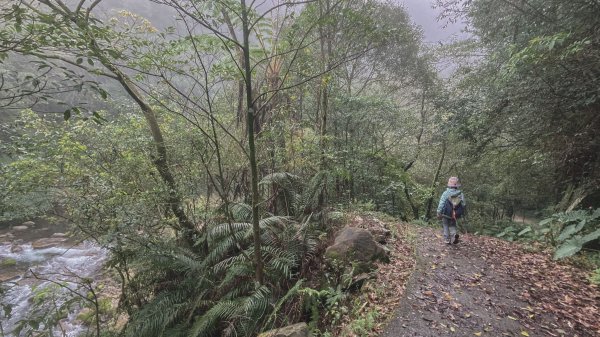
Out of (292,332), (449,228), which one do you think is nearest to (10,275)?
(292,332)

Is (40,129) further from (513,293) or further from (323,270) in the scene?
(513,293)

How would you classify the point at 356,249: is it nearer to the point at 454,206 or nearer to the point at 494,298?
the point at 494,298

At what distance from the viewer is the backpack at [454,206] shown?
623 cm

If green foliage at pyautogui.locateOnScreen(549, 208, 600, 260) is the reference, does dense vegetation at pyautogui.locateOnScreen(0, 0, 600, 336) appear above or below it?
above

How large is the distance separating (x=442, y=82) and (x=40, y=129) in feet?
44.8

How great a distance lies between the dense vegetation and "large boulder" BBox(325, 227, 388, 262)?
511 millimetres

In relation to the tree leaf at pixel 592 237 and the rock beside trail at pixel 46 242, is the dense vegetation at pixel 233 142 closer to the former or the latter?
the tree leaf at pixel 592 237

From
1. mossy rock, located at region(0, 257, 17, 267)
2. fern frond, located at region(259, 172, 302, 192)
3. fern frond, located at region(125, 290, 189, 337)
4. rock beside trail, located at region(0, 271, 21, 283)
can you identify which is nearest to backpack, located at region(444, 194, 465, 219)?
fern frond, located at region(259, 172, 302, 192)

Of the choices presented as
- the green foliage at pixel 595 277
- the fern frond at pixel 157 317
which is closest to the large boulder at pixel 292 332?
the fern frond at pixel 157 317

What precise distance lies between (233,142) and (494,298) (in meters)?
5.01

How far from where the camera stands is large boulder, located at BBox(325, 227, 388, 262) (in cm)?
538

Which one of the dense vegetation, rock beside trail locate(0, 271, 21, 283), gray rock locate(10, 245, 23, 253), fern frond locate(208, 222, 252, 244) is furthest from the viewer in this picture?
gray rock locate(10, 245, 23, 253)

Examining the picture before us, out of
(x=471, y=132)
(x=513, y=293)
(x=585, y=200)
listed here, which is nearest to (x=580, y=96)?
(x=585, y=200)

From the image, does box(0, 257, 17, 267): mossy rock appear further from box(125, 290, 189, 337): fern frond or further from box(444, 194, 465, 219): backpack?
box(444, 194, 465, 219): backpack
